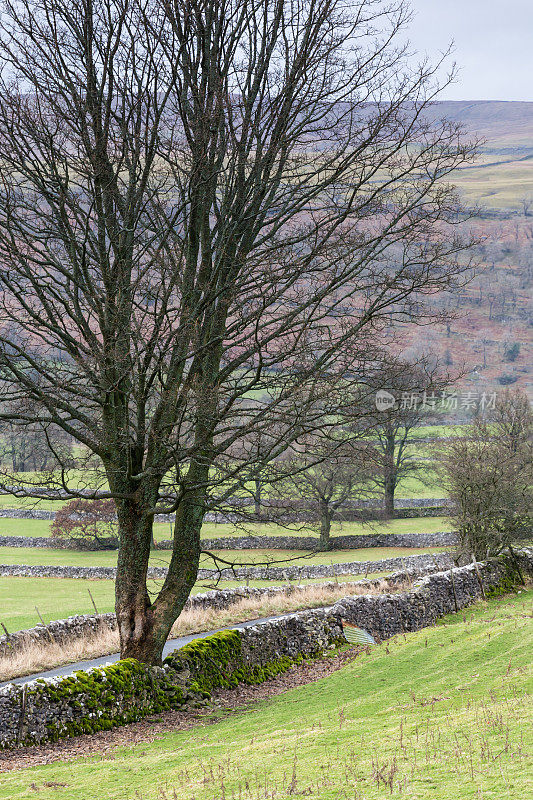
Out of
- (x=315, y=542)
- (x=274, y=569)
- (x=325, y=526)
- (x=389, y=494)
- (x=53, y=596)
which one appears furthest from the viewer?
(x=389, y=494)

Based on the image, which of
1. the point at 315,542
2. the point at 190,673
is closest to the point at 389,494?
the point at 315,542

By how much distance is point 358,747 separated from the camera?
7.52 m

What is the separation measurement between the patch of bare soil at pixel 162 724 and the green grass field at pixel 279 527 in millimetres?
32542

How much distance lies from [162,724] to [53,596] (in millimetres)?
23313

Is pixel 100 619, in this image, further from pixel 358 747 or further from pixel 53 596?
pixel 358 747

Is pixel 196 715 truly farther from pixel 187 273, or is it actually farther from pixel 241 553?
pixel 241 553

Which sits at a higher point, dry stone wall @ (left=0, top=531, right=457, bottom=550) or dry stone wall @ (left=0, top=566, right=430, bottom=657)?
dry stone wall @ (left=0, top=566, right=430, bottom=657)

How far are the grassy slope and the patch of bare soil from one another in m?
0.38

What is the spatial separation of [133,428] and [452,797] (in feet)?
26.3

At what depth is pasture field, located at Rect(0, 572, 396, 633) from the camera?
26484 millimetres

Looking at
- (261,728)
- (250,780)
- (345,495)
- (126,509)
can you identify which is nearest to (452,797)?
(250,780)

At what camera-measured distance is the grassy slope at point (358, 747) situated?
19.0 feet

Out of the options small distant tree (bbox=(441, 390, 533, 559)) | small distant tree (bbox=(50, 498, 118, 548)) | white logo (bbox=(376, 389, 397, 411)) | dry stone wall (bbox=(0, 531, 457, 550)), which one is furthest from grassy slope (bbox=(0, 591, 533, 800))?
small distant tree (bbox=(50, 498, 118, 548))

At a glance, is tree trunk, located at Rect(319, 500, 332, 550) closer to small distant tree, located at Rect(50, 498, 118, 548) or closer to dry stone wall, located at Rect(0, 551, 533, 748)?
small distant tree, located at Rect(50, 498, 118, 548)
